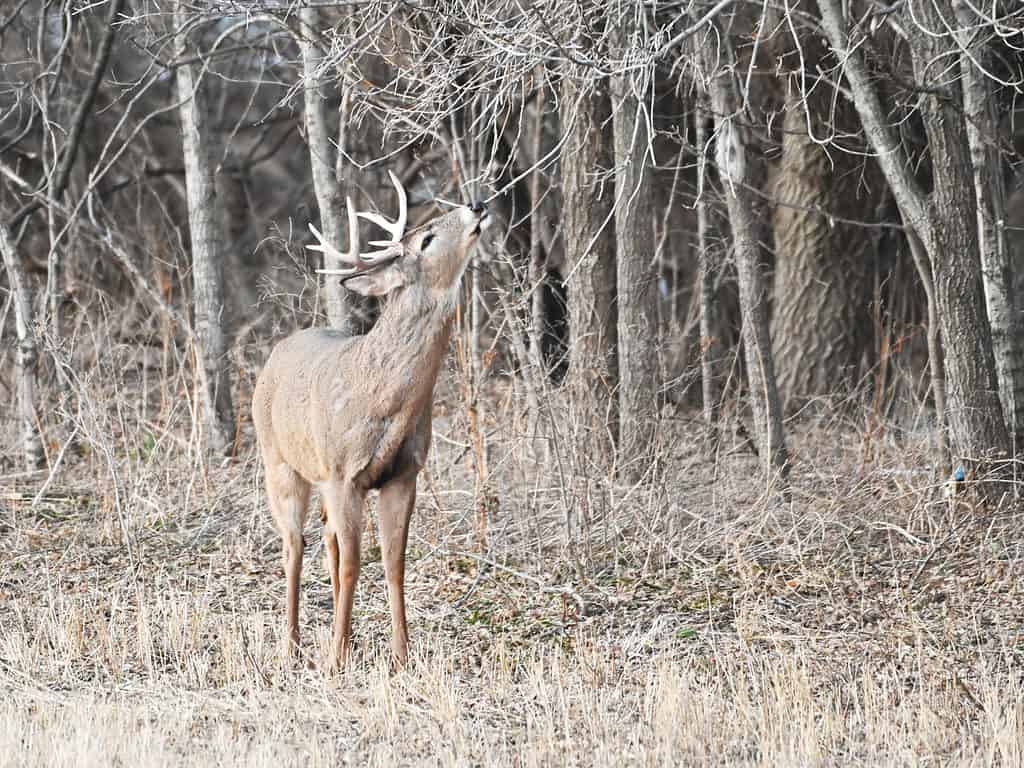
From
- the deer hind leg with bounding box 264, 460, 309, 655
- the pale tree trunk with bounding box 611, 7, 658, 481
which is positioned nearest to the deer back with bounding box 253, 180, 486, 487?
the deer hind leg with bounding box 264, 460, 309, 655

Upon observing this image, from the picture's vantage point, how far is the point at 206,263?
12.2m

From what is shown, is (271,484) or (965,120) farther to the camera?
(965,120)

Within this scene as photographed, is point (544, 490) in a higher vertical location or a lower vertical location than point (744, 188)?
lower

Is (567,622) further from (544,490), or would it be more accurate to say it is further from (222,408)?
(222,408)

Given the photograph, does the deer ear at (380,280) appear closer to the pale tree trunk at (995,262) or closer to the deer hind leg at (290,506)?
the deer hind leg at (290,506)

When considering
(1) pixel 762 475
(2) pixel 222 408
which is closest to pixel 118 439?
(2) pixel 222 408

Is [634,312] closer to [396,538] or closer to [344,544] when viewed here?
[396,538]

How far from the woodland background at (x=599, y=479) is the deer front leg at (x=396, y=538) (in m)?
0.17

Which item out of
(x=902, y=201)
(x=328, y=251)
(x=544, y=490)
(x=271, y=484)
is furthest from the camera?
(x=544, y=490)

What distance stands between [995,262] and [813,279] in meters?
4.45

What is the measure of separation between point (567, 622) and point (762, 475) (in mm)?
2488

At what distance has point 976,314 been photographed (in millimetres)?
8609

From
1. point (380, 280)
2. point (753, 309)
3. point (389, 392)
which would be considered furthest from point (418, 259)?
point (753, 309)

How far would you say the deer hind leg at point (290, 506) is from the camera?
25.2ft
